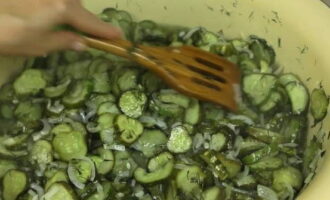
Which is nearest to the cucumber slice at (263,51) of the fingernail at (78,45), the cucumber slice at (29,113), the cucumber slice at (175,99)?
the cucumber slice at (175,99)

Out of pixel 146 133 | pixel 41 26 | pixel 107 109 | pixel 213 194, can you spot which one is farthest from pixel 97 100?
pixel 213 194

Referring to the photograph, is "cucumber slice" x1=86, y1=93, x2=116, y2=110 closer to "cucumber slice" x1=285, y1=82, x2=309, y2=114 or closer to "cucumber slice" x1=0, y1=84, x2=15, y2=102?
"cucumber slice" x1=0, y1=84, x2=15, y2=102

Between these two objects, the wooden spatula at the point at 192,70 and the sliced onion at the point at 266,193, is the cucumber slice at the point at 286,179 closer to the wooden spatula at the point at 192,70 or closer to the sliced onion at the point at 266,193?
Answer: the sliced onion at the point at 266,193

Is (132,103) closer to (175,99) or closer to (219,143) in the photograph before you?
(175,99)

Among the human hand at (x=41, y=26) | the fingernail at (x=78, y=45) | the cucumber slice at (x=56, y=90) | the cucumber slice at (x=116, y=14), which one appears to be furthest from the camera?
the cucumber slice at (x=116, y=14)

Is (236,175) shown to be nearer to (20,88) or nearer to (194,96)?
(194,96)

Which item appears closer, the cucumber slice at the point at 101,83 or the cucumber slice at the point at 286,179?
the cucumber slice at the point at 286,179

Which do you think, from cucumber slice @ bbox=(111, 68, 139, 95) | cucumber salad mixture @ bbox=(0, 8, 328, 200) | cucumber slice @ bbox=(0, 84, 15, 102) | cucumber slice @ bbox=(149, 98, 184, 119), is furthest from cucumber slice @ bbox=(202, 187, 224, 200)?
cucumber slice @ bbox=(0, 84, 15, 102)
